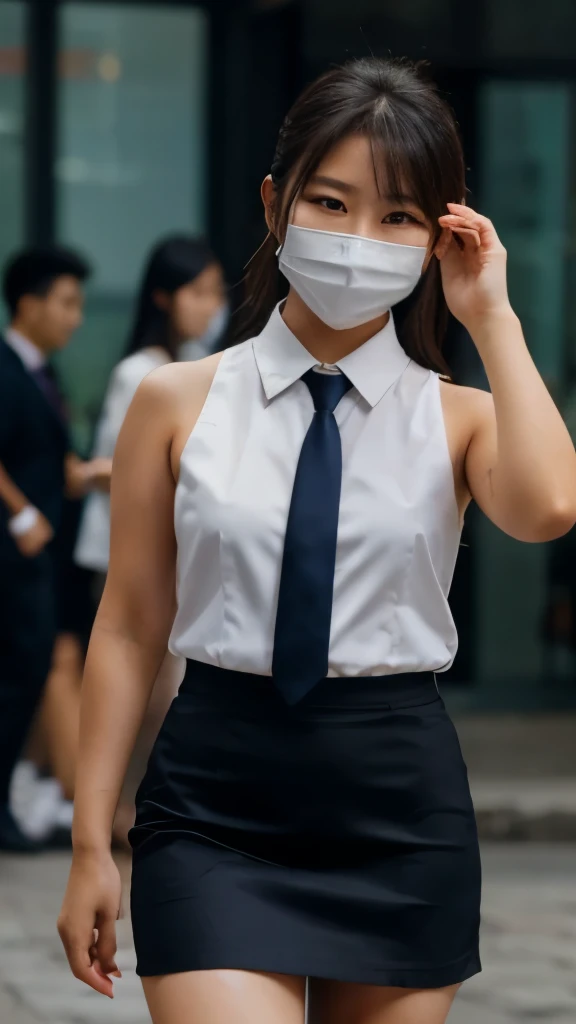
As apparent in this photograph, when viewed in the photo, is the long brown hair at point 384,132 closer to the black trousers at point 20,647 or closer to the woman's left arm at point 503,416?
the woman's left arm at point 503,416

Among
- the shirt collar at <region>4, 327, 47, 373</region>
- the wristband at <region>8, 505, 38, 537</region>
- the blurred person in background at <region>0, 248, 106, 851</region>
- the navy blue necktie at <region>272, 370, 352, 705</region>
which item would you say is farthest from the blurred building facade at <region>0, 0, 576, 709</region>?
the navy blue necktie at <region>272, 370, 352, 705</region>

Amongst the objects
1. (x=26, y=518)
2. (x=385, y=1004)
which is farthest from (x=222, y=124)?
(x=385, y=1004)

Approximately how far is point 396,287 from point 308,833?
72cm

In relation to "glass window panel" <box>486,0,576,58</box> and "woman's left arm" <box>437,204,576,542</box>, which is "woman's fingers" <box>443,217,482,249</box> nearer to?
"woman's left arm" <box>437,204,576,542</box>

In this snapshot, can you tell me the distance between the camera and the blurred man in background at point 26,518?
618 centimetres

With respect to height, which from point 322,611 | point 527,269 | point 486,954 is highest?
point 322,611

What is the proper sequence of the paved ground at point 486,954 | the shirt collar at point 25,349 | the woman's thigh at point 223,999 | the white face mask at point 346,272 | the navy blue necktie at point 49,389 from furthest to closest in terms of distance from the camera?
the shirt collar at point 25,349 → the navy blue necktie at point 49,389 → the paved ground at point 486,954 → the white face mask at point 346,272 → the woman's thigh at point 223,999

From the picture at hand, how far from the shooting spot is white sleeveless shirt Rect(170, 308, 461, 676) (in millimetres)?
2357

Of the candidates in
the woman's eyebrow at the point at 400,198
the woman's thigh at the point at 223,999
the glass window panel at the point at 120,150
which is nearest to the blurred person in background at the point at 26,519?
the glass window panel at the point at 120,150

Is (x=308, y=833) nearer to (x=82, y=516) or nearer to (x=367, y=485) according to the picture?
(x=367, y=485)

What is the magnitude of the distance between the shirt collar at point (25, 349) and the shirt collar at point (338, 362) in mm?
3932

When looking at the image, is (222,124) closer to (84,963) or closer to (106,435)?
(106,435)

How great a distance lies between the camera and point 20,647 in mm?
6316

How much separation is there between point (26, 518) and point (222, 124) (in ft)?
11.0
